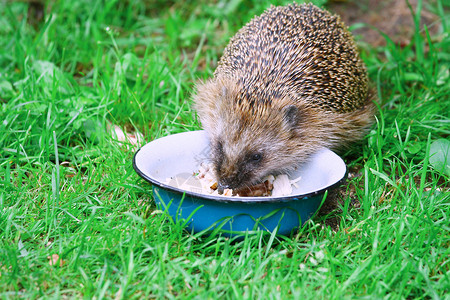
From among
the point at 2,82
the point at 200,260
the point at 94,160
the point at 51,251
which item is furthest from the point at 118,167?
the point at 2,82

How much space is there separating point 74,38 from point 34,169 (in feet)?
7.72

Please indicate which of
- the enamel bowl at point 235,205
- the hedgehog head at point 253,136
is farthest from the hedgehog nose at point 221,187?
the enamel bowl at point 235,205

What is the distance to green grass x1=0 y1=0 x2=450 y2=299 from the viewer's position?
2.91 metres

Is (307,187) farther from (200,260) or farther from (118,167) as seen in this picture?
(118,167)

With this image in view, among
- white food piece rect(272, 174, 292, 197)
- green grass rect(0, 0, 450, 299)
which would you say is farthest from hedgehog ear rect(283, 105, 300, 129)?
green grass rect(0, 0, 450, 299)

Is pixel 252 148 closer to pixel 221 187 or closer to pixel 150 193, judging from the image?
pixel 221 187

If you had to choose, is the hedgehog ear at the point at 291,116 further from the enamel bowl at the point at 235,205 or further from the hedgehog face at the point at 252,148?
the enamel bowl at the point at 235,205

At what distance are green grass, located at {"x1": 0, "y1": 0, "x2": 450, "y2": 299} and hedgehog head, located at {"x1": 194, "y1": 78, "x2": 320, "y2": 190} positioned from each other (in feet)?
1.62

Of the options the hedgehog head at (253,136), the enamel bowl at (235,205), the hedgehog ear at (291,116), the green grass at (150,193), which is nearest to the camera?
the green grass at (150,193)

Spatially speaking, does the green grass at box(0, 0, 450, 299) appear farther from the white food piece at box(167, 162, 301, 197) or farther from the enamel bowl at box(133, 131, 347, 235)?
the white food piece at box(167, 162, 301, 197)

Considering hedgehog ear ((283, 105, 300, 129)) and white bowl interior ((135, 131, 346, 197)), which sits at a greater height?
hedgehog ear ((283, 105, 300, 129))

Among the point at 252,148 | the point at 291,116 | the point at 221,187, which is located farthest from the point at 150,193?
the point at 291,116

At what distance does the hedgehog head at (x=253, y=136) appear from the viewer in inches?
147

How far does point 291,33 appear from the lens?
4.26 meters
